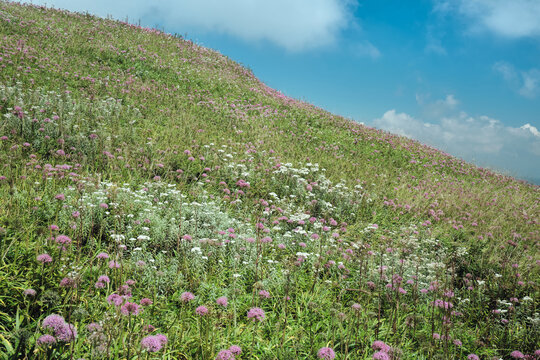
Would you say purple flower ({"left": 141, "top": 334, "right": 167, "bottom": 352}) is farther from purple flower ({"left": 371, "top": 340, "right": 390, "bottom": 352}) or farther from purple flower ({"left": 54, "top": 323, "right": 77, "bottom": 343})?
purple flower ({"left": 371, "top": 340, "right": 390, "bottom": 352})

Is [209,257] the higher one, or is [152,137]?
[152,137]

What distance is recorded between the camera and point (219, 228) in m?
5.12

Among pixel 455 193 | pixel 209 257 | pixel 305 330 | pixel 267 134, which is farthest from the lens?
pixel 267 134

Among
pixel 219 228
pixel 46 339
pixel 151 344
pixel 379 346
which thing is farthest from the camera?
pixel 219 228

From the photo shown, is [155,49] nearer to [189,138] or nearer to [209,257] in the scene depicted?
[189,138]

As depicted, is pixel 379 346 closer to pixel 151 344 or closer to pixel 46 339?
pixel 151 344

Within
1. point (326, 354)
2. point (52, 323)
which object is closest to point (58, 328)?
point (52, 323)

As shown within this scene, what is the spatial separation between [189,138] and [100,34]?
13.3 metres

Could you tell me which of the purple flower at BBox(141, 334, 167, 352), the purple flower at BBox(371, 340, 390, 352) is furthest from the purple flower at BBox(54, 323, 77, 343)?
the purple flower at BBox(371, 340, 390, 352)

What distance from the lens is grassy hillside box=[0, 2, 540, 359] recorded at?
290 centimetres

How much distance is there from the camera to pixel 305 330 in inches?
133

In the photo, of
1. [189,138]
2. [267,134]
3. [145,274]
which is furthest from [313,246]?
[267,134]

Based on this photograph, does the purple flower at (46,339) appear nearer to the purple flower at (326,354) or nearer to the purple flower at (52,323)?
the purple flower at (52,323)

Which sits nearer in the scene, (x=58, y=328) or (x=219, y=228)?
(x=58, y=328)
